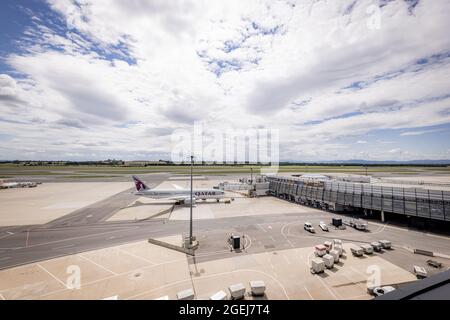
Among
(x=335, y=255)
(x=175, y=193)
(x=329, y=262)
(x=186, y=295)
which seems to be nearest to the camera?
(x=186, y=295)

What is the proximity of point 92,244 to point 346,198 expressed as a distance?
58.9 metres

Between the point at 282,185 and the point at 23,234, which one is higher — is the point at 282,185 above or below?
above

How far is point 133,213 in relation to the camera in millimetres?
54875

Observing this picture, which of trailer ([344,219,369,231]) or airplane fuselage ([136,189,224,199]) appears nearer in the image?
trailer ([344,219,369,231])

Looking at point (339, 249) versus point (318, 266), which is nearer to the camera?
point (318, 266)

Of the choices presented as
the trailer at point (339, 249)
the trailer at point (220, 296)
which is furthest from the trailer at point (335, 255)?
the trailer at point (220, 296)

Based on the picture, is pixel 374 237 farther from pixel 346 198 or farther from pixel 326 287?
pixel 326 287

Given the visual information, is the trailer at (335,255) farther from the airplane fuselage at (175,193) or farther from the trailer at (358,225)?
the airplane fuselage at (175,193)

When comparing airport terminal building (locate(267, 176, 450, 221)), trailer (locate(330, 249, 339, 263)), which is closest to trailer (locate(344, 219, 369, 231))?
airport terminal building (locate(267, 176, 450, 221))

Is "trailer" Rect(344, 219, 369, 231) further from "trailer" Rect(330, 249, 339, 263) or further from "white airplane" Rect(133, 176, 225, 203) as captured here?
"white airplane" Rect(133, 176, 225, 203)

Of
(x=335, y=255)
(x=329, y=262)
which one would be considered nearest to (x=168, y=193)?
(x=335, y=255)

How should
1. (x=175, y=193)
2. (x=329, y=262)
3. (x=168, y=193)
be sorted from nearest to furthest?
(x=329, y=262) < (x=168, y=193) < (x=175, y=193)

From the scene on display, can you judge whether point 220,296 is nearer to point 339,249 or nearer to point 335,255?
point 335,255
